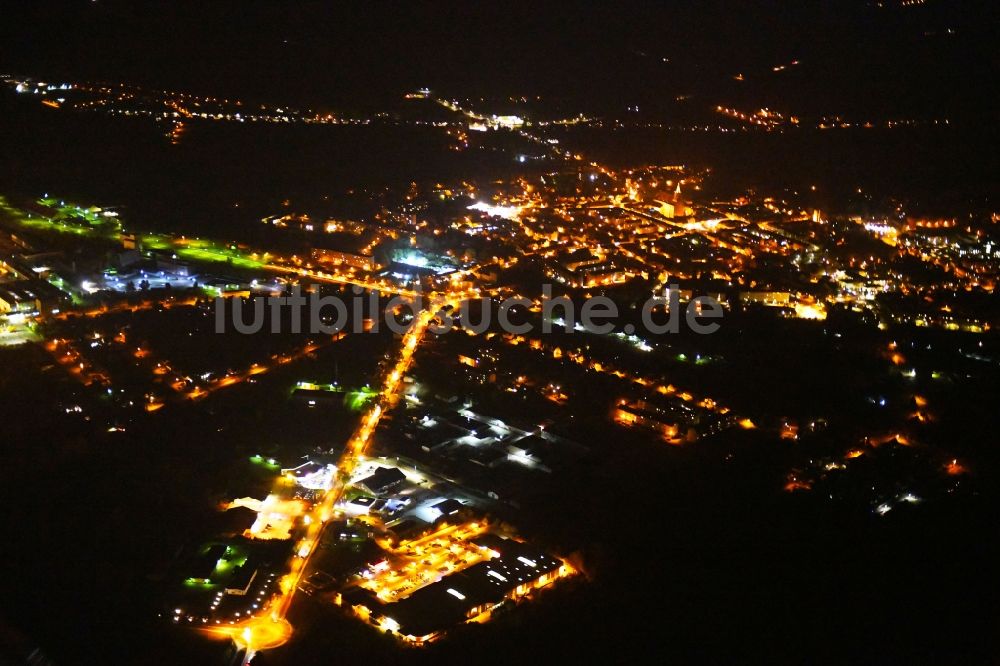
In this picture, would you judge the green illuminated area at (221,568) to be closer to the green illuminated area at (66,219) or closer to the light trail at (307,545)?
the light trail at (307,545)

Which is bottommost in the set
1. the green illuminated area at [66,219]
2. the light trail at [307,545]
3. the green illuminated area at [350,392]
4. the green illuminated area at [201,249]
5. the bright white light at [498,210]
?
the light trail at [307,545]

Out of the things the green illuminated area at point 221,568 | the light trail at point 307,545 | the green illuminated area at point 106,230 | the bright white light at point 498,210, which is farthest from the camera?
the bright white light at point 498,210

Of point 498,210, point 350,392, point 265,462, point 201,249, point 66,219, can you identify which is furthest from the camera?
point 498,210

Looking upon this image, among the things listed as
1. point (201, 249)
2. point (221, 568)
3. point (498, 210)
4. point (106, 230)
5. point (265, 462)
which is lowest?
point (221, 568)

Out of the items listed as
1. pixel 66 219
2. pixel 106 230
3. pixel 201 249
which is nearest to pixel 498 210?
pixel 201 249

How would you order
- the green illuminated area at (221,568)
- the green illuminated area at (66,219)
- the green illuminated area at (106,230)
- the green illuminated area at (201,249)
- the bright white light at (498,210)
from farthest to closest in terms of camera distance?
the bright white light at (498,210), the green illuminated area at (66,219), the green illuminated area at (106,230), the green illuminated area at (201,249), the green illuminated area at (221,568)

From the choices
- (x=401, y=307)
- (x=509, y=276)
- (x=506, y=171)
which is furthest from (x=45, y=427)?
(x=506, y=171)

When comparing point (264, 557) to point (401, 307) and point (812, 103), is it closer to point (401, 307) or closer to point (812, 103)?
point (401, 307)

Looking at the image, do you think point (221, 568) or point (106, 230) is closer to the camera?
point (221, 568)

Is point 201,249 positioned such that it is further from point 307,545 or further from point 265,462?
point 307,545

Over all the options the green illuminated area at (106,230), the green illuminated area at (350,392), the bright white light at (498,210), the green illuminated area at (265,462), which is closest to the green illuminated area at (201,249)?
the green illuminated area at (106,230)

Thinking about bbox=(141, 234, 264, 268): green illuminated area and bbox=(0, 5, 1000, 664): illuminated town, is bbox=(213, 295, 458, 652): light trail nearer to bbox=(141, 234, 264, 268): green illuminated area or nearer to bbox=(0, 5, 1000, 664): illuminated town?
bbox=(0, 5, 1000, 664): illuminated town
